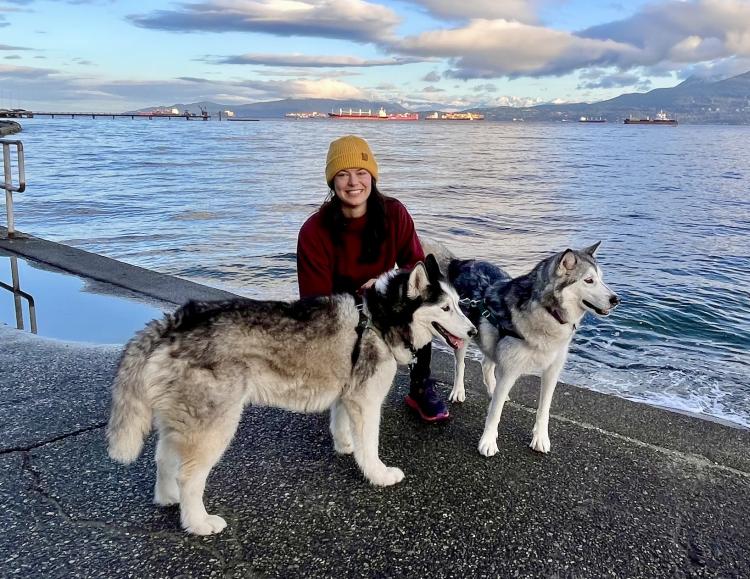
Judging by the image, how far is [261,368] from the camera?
3316 millimetres

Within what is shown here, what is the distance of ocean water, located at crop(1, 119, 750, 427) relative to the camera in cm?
766

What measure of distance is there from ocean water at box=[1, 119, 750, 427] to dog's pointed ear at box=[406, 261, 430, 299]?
3.85 m

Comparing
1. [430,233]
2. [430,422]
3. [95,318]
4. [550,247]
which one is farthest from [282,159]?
[430,422]

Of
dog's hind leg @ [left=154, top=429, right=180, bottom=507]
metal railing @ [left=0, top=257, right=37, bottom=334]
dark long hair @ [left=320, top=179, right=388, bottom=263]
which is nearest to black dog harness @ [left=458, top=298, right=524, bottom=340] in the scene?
dark long hair @ [left=320, top=179, right=388, bottom=263]

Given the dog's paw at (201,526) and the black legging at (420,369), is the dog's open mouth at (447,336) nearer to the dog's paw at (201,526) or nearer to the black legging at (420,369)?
the black legging at (420,369)

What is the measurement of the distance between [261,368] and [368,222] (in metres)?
1.78

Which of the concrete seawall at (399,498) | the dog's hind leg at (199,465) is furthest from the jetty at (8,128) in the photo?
the dog's hind leg at (199,465)

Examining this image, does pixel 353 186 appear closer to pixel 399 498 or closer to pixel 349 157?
pixel 349 157

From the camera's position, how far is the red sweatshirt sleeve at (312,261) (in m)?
4.52

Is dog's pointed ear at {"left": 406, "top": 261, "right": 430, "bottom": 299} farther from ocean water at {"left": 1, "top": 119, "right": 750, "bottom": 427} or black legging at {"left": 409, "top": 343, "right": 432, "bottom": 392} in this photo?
ocean water at {"left": 1, "top": 119, "right": 750, "bottom": 427}

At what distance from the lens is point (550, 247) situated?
1443 centimetres

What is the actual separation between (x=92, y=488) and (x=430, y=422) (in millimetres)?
2464

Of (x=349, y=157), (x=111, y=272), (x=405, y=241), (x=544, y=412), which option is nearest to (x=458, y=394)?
(x=544, y=412)

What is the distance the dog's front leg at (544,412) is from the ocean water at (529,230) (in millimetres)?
2653
